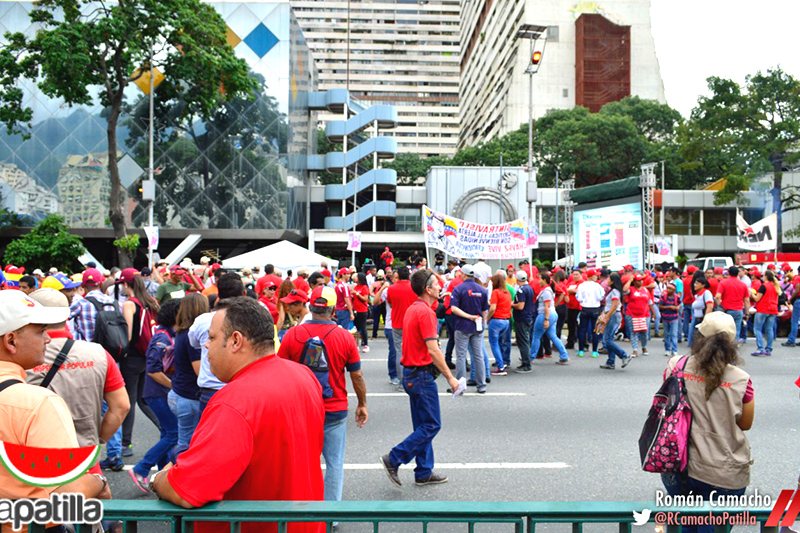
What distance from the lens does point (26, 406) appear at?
207 cm

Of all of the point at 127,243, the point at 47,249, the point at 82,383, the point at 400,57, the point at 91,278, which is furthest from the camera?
the point at 400,57

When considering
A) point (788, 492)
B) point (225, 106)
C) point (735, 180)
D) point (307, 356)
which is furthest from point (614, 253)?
point (735, 180)

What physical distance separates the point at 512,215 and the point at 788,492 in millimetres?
39169

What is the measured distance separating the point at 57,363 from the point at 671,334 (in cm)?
1177

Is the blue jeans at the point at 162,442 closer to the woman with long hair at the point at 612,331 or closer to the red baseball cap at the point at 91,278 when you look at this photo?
the red baseball cap at the point at 91,278

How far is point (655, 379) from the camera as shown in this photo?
403 inches

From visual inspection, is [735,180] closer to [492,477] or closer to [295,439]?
[492,477]

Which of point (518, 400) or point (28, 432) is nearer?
point (28, 432)

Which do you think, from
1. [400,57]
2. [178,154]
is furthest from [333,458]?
[400,57]

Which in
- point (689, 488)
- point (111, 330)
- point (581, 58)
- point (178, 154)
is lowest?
point (689, 488)

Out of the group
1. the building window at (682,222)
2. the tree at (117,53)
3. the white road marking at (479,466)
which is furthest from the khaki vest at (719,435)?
the building window at (682,222)

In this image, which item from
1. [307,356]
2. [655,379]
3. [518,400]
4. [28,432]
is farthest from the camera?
[655,379]

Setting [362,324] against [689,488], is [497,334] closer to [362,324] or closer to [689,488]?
[362,324]

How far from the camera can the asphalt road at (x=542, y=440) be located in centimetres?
538
